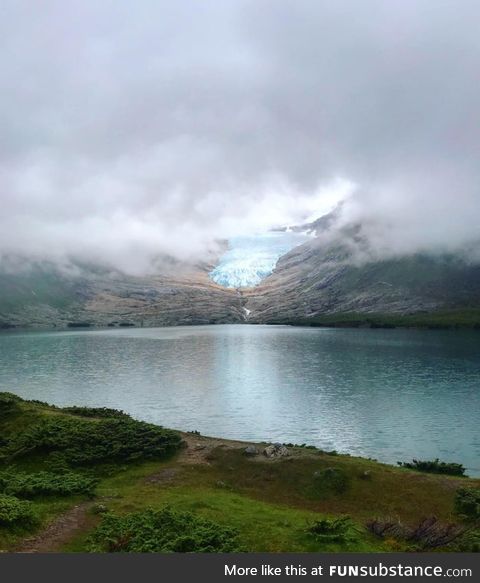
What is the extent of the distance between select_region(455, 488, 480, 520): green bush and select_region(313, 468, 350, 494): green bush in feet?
26.9

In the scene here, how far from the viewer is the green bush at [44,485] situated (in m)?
37.3

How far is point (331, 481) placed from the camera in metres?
43.1

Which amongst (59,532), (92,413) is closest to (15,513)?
(59,532)

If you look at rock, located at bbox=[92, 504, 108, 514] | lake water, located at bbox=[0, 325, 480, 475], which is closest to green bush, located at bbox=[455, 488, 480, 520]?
rock, located at bbox=[92, 504, 108, 514]

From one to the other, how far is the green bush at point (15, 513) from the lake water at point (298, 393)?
46.5 m

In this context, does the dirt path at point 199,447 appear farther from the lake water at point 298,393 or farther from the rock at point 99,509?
the lake water at point 298,393

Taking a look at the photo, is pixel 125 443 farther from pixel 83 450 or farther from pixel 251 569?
pixel 251 569

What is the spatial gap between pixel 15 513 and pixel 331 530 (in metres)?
17.7

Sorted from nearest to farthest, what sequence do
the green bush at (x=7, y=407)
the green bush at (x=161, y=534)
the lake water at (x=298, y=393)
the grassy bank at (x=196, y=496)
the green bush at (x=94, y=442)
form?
the green bush at (x=161, y=534) < the grassy bank at (x=196, y=496) < the green bush at (x=94, y=442) < the green bush at (x=7, y=407) < the lake water at (x=298, y=393)

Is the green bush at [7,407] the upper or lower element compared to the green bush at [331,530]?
upper

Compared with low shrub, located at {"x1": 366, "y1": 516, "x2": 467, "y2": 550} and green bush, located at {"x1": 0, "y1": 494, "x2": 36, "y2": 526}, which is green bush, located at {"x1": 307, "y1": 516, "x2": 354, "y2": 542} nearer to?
low shrub, located at {"x1": 366, "y1": 516, "x2": 467, "y2": 550}

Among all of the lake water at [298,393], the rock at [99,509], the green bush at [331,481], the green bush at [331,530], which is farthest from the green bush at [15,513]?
the lake water at [298,393]

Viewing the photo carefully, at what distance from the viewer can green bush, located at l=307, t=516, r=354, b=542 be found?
2962cm

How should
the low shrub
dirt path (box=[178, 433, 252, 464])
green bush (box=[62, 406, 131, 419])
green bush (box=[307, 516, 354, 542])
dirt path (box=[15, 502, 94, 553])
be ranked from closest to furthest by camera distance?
dirt path (box=[15, 502, 94, 553]) < green bush (box=[307, 516, 354, 542]) < the low shrub < dirt path (box=[178, 433, 252, 464]) < green bush (box=[62, 406, 131, 419])
